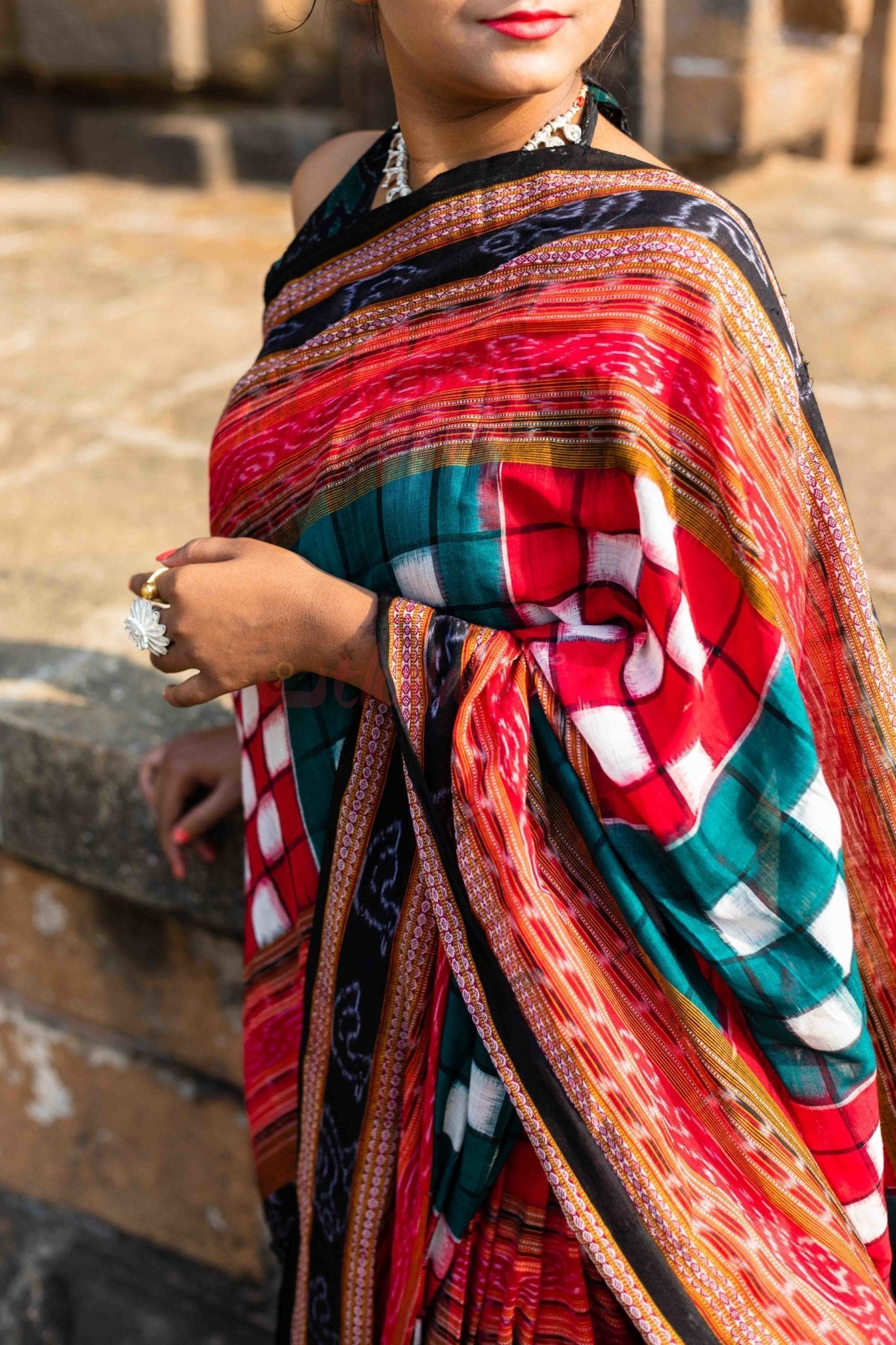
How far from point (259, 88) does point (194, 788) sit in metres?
3.72

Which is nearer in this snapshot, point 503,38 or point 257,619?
point 503,38

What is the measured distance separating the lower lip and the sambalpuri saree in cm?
10

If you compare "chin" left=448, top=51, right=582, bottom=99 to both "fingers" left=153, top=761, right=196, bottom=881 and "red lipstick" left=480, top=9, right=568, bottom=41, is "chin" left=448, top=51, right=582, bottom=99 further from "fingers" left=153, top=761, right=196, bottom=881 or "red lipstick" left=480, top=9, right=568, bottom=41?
"fingers" left=153, top=761, right=196, bottom=881

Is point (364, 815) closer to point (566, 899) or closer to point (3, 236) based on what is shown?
point (566, 899)

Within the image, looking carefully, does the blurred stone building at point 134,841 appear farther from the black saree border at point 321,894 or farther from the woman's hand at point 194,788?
the black saree border at point 321,894

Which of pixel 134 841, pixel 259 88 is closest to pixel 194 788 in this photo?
pixel 134 841

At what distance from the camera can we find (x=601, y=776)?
986 mm

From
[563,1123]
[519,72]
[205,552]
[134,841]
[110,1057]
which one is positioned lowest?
[110,1057]

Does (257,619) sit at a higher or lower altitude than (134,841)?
higher

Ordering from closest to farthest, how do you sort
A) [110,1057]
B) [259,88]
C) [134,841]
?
[134,841], [110,1057], [259,88]

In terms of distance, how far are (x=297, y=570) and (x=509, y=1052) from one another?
0.42 m

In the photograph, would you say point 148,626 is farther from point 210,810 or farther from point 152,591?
point 210,810

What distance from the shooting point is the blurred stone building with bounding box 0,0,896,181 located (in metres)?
3.93

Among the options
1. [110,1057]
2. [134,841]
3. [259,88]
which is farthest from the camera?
[259,88]
